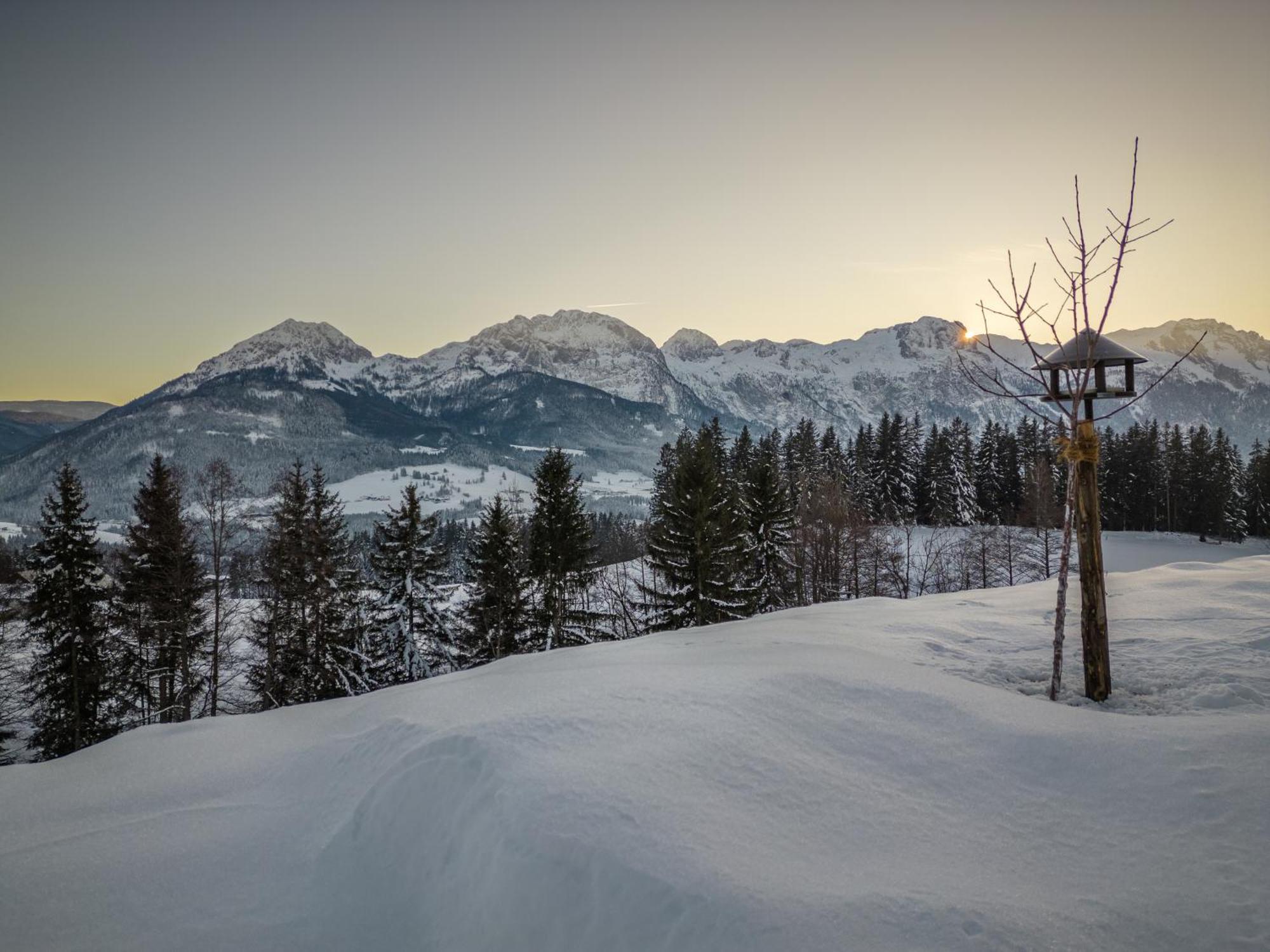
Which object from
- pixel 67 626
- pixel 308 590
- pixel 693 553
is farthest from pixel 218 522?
pixel 693 553

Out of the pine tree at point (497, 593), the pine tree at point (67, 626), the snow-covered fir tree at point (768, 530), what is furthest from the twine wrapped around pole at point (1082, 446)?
the pine tree at point (67, 626)

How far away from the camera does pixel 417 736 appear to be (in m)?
4.55

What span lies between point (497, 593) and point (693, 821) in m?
20.1

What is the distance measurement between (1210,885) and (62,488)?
26673 millimetres

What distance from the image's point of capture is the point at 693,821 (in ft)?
10.7

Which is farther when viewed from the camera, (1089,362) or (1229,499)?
(1229,499)

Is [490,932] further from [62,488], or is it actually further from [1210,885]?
[62,488]

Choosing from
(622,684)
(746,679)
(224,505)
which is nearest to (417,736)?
(622,684)

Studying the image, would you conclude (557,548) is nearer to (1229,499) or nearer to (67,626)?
(67,626)

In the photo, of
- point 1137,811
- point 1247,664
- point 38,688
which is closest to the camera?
point 1137,811

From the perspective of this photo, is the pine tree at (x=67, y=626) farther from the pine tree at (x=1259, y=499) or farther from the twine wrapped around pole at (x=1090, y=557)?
the pine tree at (x=1259, y=499)

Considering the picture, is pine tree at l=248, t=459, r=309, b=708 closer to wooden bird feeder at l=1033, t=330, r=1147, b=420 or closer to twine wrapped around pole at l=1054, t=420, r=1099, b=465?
wooden bird feeder at l=1033, t=330, r=1147, b=420

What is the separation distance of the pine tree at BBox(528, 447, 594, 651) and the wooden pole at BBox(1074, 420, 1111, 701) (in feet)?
55.1

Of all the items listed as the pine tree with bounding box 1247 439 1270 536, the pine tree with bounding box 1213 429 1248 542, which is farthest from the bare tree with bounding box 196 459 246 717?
the pine tree with bounding box 1247 439 1270 536
